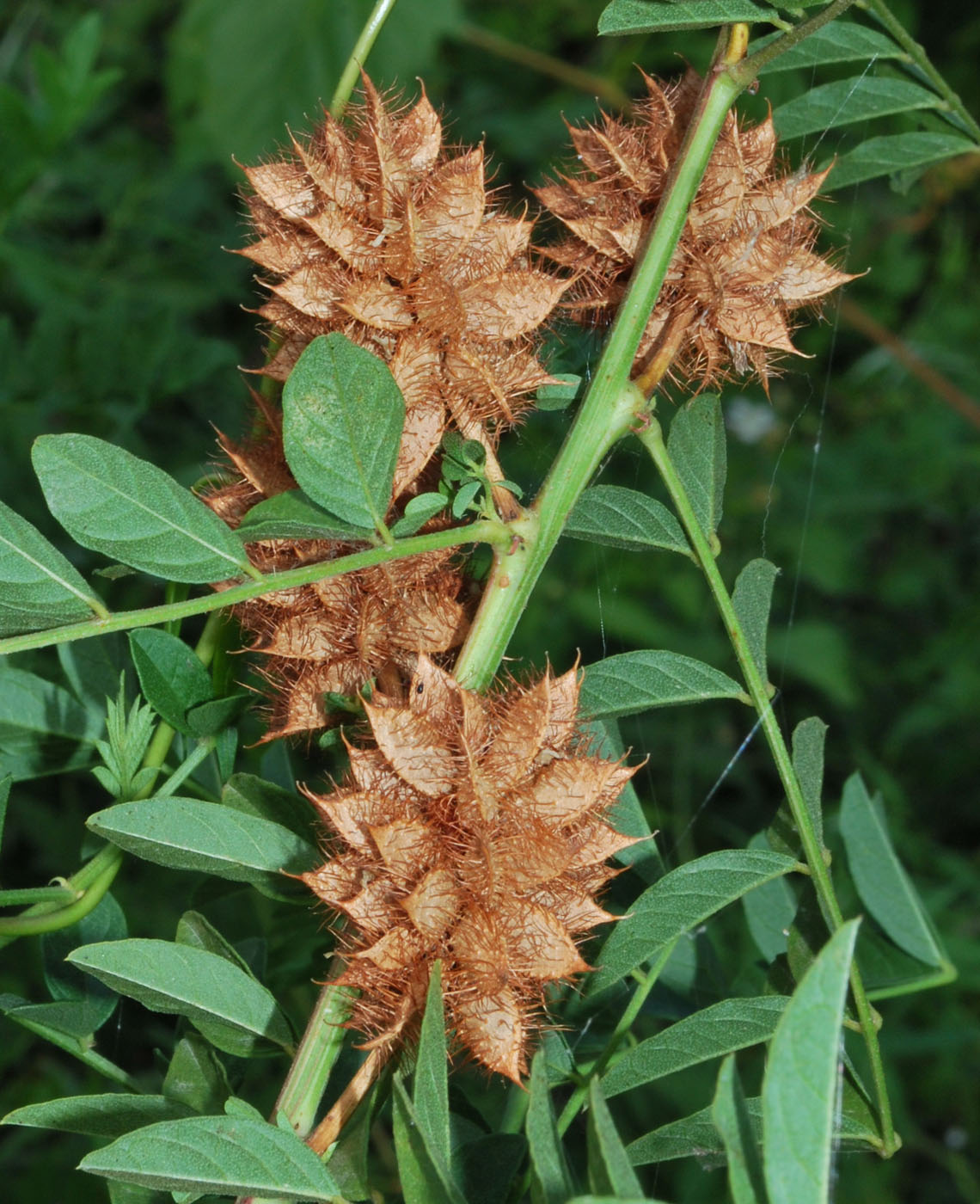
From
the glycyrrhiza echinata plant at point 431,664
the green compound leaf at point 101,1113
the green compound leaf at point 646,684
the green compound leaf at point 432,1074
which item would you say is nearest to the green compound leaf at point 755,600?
the glycyrrhiza echinata plant at point 431,664

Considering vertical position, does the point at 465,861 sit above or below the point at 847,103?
below

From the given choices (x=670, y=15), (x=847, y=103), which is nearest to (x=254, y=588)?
(x=670, y=15)

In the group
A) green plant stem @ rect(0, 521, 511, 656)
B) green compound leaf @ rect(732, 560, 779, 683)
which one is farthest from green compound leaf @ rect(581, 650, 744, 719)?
green plant stem @ rect(0, 521, 511, 656)

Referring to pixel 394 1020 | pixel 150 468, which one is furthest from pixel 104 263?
pixel 394 1020

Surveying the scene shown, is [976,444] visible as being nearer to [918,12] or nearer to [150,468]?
[918,12]

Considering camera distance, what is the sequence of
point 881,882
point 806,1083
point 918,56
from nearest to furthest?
point 806,1083 → point 918,56 → point 881,882

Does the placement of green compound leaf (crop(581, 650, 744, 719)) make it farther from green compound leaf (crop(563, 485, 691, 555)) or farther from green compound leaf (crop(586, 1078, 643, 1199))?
green compound leaf (crop(586, 1078, 643, 1199))

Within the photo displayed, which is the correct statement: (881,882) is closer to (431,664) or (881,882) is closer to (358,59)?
(431,664)
